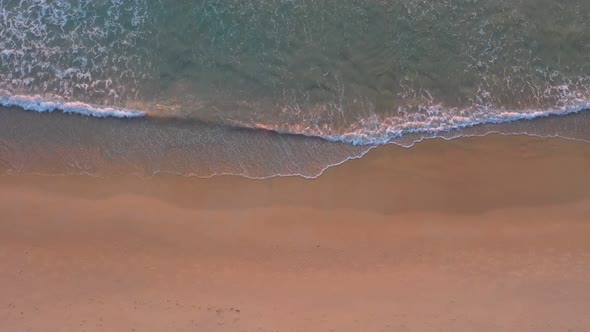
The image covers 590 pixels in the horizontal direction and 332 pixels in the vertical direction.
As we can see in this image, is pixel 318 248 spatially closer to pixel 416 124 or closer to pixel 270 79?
pixel 416 124

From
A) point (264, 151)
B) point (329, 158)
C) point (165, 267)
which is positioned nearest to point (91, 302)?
point (165, 267)

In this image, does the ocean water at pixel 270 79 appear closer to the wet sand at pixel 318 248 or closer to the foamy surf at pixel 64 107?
the foamy surf at pixel 64 107

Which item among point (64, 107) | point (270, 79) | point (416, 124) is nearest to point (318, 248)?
point (416, 124)

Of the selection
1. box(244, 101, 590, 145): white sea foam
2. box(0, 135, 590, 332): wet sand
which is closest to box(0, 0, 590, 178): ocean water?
box(244, 101, 590, 145): white sea foam

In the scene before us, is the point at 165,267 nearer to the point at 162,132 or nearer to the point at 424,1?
the point at 162,132

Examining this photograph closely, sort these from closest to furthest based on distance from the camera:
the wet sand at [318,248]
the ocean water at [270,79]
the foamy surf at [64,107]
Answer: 1. the wet sand at [318,248]
2. the ocean water at [270,79]
3. the foamy surf at [64,107]

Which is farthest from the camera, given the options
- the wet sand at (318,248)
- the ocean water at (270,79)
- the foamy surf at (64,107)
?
the foamy surf at (64,107)

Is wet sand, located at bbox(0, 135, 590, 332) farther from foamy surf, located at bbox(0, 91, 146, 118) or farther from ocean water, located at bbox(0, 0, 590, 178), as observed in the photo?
foamy surf, located at bbox(0, 91, 146, 118)

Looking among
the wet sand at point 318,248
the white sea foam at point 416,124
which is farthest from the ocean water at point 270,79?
the wet sand at point 318,248
